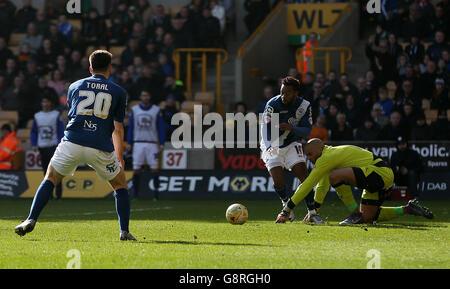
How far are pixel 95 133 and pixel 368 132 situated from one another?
1186cm

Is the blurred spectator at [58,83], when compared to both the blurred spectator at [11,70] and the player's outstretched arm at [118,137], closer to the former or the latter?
the blurred spectator at [11,70]

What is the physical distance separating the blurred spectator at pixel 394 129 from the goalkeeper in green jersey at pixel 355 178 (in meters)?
7.76

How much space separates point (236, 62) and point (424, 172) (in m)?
7.18

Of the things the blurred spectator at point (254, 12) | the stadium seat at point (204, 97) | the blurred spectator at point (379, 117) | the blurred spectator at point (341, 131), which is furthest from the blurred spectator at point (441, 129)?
the blurred spectator at point (254, 12)

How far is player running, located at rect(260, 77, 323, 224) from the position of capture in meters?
13.1

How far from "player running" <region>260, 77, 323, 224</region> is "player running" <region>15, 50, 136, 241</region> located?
3294 mm

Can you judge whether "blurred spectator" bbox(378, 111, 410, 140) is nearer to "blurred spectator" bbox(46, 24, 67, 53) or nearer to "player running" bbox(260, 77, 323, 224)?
"player running" bbox(260, 77, 323, 224)

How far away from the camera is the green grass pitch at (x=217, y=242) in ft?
27.2

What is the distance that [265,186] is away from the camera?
2058 cm

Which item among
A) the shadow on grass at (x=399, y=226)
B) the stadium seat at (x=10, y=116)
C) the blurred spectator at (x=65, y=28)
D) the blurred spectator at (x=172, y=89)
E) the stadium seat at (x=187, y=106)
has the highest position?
the blurred spectator at (x=65, y=28)

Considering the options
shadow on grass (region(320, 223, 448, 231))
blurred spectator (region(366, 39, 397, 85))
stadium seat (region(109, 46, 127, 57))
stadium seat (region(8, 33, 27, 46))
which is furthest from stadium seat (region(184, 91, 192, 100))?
shadow on grass (region(320, 223, 448, 231))

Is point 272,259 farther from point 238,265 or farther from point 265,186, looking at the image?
point 265,186

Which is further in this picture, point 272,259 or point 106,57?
point 106,57
